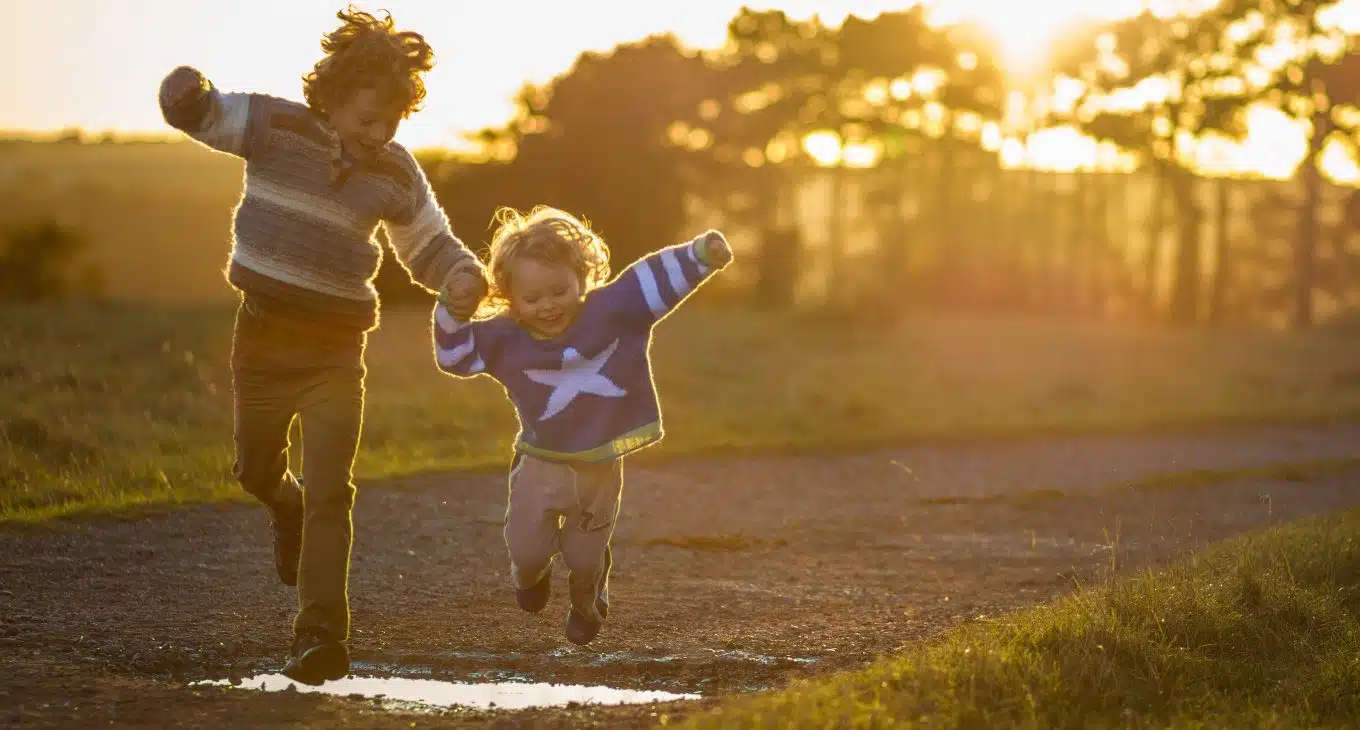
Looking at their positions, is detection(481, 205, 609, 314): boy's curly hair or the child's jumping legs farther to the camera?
the child's jumping legs

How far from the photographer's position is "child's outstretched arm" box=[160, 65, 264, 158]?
5012 mm

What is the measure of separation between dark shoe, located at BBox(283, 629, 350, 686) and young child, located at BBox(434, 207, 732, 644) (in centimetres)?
73

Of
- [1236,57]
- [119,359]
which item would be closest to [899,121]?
[1236,57]

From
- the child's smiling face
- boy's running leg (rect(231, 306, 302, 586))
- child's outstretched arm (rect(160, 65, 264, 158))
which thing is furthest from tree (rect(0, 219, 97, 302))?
the child's smiling face

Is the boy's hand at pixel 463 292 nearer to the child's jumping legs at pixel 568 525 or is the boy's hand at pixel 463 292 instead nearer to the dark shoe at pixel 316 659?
the child's jumping legs at pixel 568 525

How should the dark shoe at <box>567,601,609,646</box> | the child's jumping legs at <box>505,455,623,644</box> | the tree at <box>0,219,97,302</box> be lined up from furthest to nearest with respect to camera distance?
the tree at <box>0,219,97,302</box>, the dark shoe at <box>567,601,609,646</box>, the child's jumping legs at <box>505,455,623,644</box>

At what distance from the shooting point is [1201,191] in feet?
111

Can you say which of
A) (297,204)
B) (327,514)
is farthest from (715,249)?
(327,514)

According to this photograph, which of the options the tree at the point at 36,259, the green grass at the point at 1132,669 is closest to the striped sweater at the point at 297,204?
the green grass at the point at 1132,669

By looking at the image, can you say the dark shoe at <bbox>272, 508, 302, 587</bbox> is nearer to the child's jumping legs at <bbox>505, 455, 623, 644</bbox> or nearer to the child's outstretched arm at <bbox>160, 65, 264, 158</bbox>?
the child's jumping legs at <bbox>505, 455, 623, 644</bbox>

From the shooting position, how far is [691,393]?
1602cm

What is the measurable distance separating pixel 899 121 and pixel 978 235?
2.73 m

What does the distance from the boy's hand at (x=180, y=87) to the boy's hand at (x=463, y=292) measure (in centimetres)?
91

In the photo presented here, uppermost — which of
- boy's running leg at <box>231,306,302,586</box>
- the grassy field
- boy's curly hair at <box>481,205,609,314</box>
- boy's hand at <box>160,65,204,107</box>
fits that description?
the grassy field
